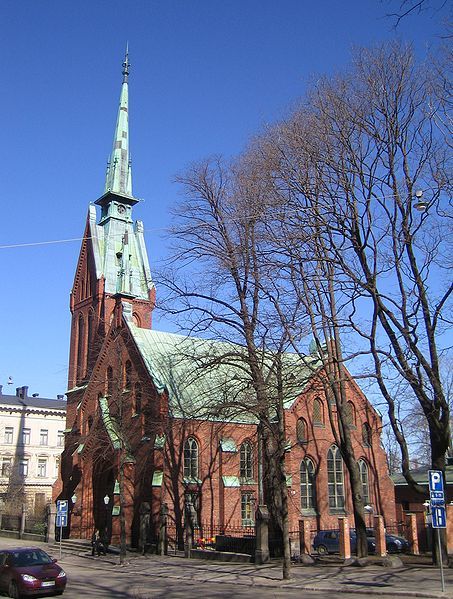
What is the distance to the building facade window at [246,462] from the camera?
3838 centimetres

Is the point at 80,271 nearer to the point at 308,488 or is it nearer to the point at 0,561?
the point at 308,488

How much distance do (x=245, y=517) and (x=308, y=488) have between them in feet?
14.2

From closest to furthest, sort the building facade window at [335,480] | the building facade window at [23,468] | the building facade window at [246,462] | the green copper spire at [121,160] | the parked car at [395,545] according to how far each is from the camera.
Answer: the parked car at [395,545] < the building facade window at [246,462] < the building facade window at [335,480] < the green copper spire at [121,160] < the building facade window at [23,468]

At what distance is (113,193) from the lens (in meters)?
55.9

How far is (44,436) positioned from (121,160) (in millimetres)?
33723

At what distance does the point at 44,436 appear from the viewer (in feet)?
236

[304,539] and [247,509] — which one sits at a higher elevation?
[247,509]

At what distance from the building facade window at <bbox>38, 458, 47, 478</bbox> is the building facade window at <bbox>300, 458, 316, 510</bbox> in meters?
41.3

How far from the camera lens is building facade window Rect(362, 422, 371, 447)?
138 ft

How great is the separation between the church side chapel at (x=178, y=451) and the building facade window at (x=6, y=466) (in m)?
23.7

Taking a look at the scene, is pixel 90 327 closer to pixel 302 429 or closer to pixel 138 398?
pixel 138 398

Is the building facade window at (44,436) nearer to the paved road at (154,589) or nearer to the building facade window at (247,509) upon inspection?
the building facade window at (247,509)

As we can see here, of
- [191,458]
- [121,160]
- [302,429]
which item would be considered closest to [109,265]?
[121,160]

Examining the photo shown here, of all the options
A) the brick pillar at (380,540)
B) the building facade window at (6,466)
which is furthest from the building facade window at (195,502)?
the building facade window at (6,466)
